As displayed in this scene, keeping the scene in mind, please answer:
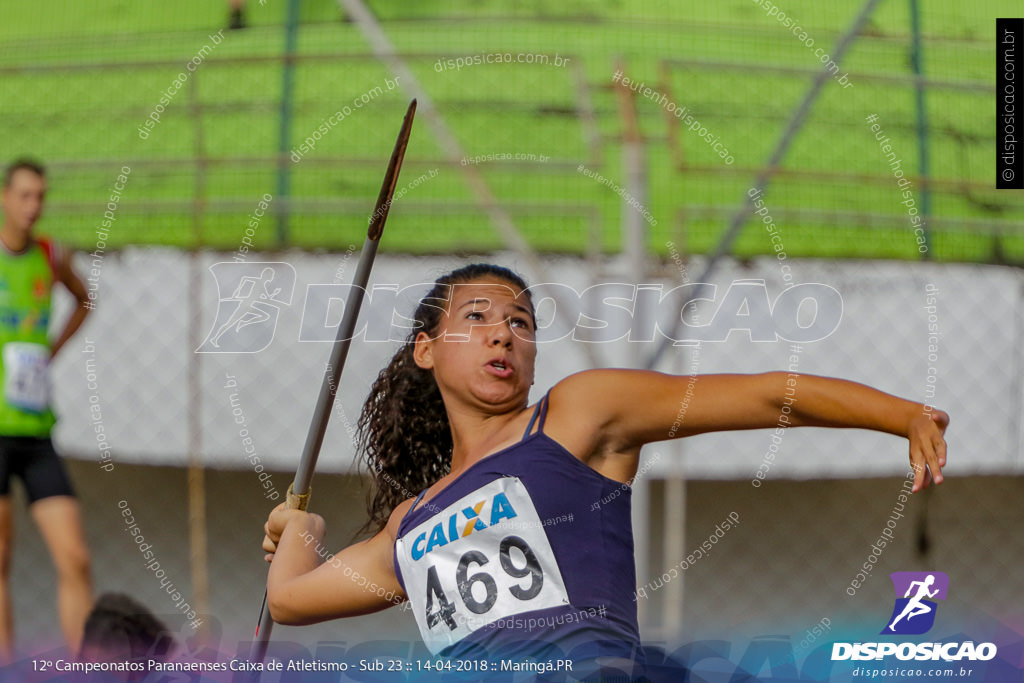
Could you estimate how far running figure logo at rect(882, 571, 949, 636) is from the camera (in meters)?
1.95

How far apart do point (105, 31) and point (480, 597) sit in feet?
5.38

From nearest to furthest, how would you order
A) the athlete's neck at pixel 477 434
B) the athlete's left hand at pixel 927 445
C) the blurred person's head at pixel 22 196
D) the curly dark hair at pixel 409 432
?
the athlete's left hand at pixel 927 445
the athlete's neck at pixel 477 434
the curly dark hair at pixel 409 432
the blurred person's head at pixel 22 196

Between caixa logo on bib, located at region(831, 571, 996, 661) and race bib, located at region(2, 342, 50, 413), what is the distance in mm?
1710

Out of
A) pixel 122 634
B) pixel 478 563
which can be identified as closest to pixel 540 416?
pixel 478 563

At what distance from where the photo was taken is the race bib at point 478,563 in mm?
1378

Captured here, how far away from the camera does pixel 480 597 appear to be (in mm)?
1398

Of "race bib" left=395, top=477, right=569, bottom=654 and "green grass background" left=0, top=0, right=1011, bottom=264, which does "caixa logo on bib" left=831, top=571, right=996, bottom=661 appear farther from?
"race bib" left=395, top=477, right=569, bottom=654

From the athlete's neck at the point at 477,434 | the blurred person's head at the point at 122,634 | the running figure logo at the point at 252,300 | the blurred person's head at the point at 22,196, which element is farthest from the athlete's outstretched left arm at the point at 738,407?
the blurred person's head at the point at 22,196

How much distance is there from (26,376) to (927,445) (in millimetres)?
1715

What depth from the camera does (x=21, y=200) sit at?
208 cm

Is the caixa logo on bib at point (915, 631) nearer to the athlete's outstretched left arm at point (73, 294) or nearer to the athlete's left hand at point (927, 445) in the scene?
the athlete's left hand at point (927, 445)

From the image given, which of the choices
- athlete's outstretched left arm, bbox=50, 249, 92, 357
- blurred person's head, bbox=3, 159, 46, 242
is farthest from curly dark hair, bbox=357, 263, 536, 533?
blurred person's head, bbox=3, 159, 46, 242

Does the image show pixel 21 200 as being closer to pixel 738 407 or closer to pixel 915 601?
pixel 738 407

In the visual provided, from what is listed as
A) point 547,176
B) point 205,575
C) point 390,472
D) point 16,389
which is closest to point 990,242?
point 547,176
